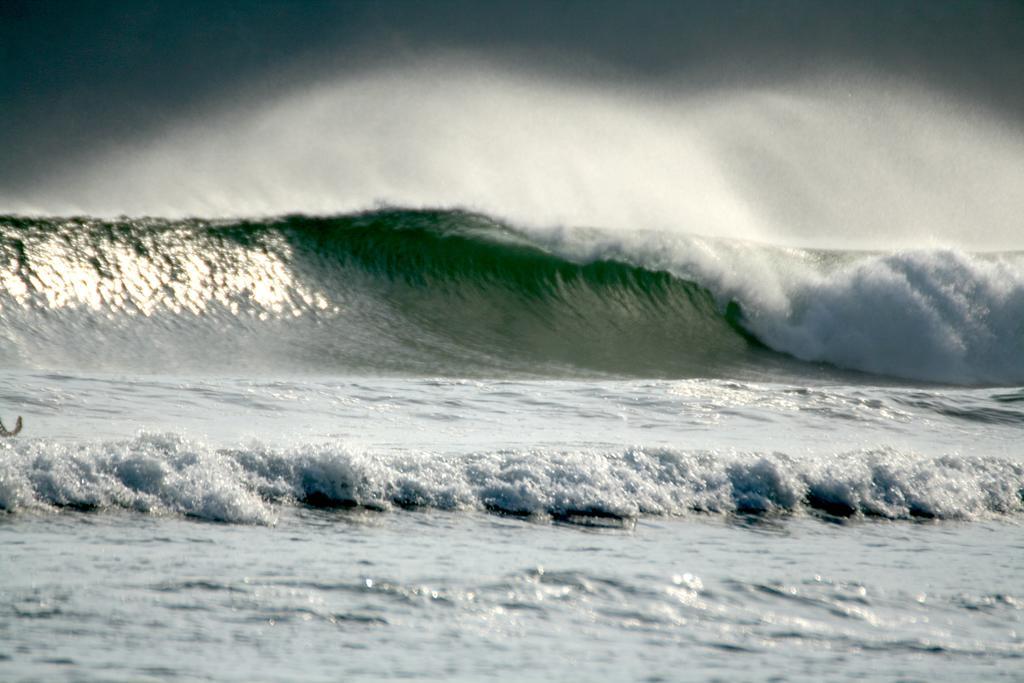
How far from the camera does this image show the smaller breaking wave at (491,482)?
5.14 meters

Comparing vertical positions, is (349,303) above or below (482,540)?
above

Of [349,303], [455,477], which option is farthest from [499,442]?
[349,303]

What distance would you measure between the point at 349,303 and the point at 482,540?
840 cm

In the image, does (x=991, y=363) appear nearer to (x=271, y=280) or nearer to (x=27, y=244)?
(x=271, y=280)

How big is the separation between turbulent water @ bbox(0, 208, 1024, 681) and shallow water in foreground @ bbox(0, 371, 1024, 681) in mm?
19

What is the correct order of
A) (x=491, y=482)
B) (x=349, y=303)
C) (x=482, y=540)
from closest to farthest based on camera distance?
(x=482, y=540), (x=491, y=482), (x=349, y=303)

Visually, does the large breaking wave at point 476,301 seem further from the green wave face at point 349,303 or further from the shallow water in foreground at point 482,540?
the shallow water in foreground at point 482,540

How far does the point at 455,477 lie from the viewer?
19.1ft

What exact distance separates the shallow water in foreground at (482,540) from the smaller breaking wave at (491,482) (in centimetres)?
2

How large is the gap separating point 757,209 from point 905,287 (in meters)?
4.14

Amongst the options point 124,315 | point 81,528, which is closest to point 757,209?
point 124,315

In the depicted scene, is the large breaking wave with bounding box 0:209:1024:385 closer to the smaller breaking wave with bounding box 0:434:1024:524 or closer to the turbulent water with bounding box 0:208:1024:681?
the turbulent water with bounding box 0:208:1024:681

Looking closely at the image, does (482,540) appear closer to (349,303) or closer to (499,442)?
(499,442)

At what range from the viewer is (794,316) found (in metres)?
15.0
